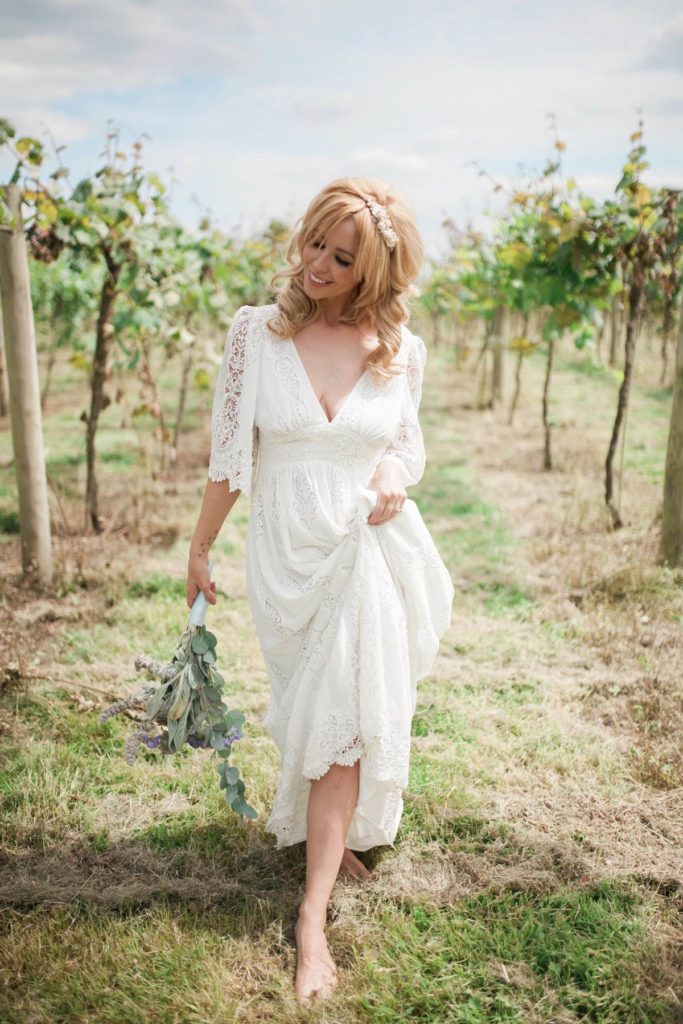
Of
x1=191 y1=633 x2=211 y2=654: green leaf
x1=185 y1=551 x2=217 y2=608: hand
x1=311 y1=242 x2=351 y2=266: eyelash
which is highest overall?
x1=311 y1=242 x2=351 y2=266: eyelash

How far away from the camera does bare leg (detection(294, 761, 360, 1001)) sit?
1.91 meters

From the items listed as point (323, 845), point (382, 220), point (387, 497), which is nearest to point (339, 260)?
point (382, 220)

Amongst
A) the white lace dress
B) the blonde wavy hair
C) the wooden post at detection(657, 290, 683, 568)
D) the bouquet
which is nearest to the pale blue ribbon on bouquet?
the bouquet

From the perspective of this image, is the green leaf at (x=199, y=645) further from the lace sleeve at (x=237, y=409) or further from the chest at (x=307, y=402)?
the chest at (x=307, y=402)

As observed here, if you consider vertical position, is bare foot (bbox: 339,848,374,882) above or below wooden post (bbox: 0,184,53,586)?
below

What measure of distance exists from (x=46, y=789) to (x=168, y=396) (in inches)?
433

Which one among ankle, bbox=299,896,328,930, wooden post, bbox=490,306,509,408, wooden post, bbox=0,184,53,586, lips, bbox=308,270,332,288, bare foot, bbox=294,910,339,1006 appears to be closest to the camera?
bare foot, bbox=294,910,339,1006

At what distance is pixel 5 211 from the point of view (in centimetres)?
388

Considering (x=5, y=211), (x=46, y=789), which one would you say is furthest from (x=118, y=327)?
(x=46, y=789)

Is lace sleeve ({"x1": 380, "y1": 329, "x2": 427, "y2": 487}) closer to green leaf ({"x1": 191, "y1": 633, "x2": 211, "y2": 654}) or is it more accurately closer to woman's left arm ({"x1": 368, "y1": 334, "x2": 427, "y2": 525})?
woman's left arm ({"x1": 368, "y1": 334, "x2": 427, "y2": 525})

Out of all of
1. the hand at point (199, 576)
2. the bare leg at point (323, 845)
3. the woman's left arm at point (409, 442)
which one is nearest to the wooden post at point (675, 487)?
the woman's left arm at point (409, 442)

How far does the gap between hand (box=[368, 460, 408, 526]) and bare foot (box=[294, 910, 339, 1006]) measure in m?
1.00

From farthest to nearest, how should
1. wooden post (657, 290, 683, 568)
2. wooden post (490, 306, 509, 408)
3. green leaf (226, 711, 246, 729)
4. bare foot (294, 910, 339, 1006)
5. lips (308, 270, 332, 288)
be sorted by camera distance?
wooden post (490, 306, 509, 408), wooden post (657, 290, 683, 568), green leaf (226, 711, 246, 729), lips (308, 270, 332, 288), bare foot (294, 910, 339, 1006)

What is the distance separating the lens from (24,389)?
13.2 ft
